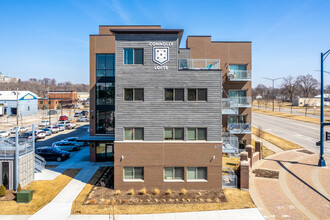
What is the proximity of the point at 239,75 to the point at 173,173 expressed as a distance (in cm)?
1608

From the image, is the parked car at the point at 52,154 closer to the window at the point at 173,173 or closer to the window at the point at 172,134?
the window at the point at 173,173

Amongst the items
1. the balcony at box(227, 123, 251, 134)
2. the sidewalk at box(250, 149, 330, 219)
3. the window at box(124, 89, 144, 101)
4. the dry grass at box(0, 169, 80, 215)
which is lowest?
the dry grass at box(0, 169, 80, 215)

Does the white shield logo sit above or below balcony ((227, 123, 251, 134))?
above

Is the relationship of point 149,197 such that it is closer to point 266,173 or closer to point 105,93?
point 266,173

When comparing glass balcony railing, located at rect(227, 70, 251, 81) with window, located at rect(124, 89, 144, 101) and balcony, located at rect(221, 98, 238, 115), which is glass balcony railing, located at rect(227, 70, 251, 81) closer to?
balcony, located at rect(221, 98, 238, 115)

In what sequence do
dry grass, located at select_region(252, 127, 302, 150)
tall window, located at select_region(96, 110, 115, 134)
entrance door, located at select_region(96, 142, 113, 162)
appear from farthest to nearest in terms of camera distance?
dry grass, located at select_region(252, 127, 302, 150)
tall window, located at select_region(96, 110, 115, 134)
entrance door, located at select_region(96, 142, 113, 162)

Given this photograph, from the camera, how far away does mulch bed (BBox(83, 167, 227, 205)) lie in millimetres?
16297

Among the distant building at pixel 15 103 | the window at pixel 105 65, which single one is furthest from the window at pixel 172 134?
the distant building at pixel 15 103

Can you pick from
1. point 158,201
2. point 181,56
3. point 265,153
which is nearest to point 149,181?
point 158,201

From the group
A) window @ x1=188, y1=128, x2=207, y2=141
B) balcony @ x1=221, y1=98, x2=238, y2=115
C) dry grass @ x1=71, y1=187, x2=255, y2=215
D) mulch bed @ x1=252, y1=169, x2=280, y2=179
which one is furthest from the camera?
balcony @ x1=221, y1=98, x2=238, y2=115

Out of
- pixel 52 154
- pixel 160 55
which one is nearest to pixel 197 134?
pixel 160 55

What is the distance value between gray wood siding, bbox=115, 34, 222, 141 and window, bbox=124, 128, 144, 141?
1.18 ft

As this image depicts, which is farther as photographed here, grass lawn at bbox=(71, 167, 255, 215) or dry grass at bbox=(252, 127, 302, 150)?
dry grass at bbox=(252, 127, 302, 150)

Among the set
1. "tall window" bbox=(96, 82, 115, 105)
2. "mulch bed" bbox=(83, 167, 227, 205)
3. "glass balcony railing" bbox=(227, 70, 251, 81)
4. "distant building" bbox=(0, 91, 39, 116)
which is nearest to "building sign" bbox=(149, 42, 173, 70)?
"tall window" bbox=(96, 82, 115, 105)
